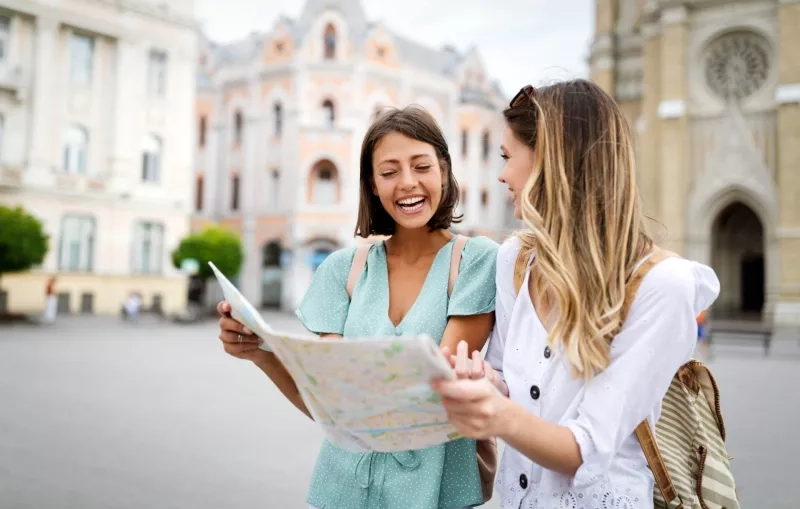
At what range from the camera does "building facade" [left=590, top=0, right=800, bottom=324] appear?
28.1m

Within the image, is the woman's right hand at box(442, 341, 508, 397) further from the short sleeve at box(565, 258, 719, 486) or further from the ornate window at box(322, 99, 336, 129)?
the ornate window at box(322, 99, 336, 129)

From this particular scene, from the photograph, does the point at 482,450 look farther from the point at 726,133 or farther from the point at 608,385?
the point at 726,133

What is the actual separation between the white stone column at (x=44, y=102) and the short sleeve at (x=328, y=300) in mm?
28311

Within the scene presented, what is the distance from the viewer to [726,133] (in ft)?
98.3

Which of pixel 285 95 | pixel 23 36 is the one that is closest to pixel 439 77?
pixel 285 95

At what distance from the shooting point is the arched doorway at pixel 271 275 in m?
36.3

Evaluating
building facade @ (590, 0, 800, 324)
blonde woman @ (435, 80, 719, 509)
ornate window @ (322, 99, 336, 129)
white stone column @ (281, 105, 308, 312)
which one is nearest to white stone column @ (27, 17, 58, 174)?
white stone column @ (281, 105, 308, 312)

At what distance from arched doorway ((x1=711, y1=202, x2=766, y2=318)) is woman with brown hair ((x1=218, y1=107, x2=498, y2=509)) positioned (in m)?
34.8

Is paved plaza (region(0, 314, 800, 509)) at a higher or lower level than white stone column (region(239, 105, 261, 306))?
lower

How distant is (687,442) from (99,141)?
30867 millimetres

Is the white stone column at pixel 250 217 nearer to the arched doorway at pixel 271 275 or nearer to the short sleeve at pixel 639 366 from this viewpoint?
the arched doorway at pixel 271 275

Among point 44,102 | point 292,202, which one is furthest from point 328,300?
point 292,202

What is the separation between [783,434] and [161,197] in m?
27.9

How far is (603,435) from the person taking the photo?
1551 millimetres
